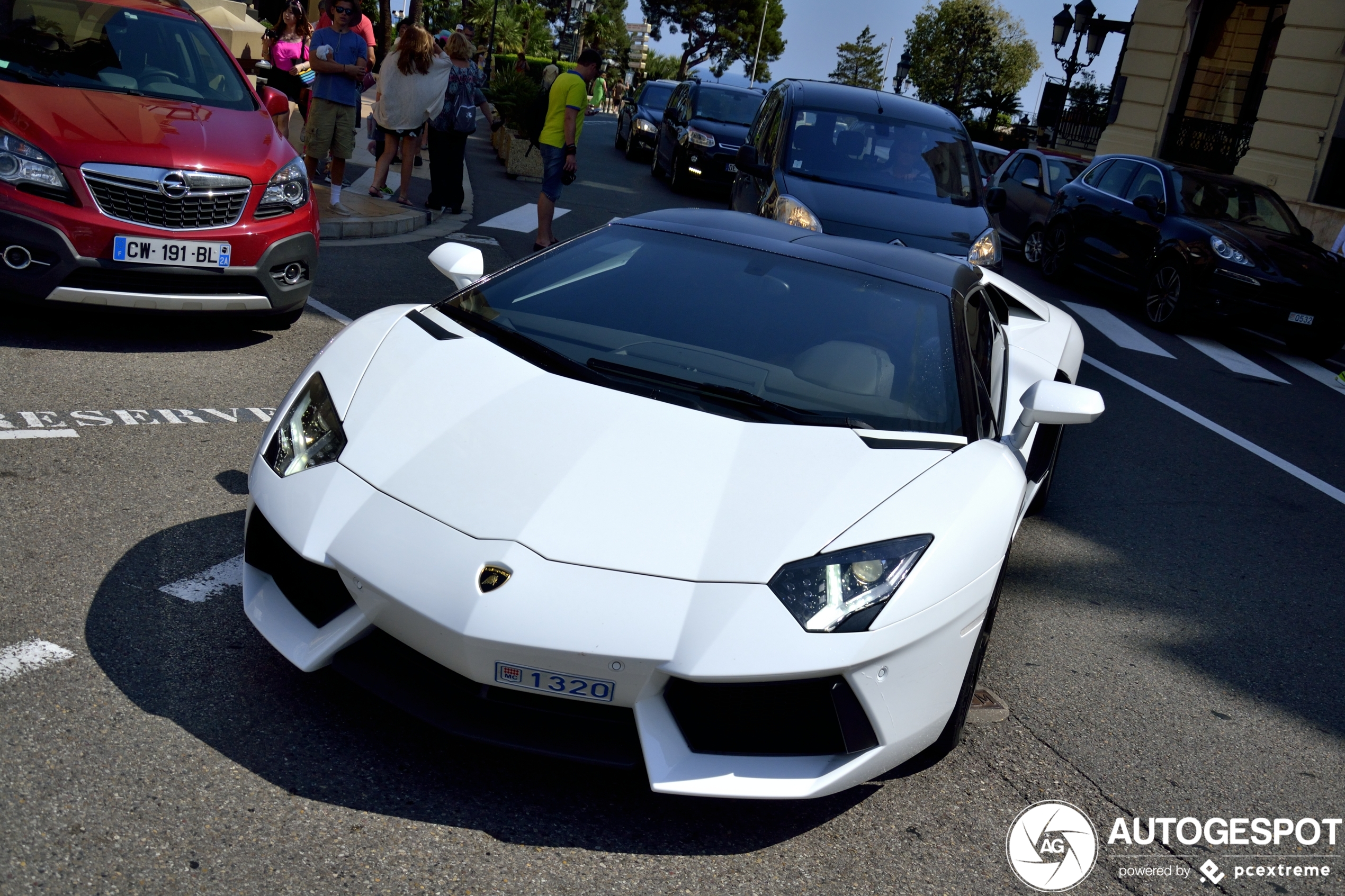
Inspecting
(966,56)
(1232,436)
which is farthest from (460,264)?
(966,56)

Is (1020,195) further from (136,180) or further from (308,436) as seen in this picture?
(308,436)

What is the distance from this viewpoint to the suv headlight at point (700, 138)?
1716 cm

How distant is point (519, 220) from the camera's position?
41.0 feet

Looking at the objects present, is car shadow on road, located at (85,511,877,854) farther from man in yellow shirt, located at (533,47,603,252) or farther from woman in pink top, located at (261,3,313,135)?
woman in pink top, located at (261,3,313,135)

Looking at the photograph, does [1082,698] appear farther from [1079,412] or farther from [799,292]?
[799,292]

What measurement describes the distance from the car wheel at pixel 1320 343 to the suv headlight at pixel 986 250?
195 inches

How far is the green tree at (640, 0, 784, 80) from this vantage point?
9125cm

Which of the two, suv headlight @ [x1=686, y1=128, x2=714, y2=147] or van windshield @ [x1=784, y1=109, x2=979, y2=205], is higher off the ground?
van windshield @ [x1=784, y1=109, x2=979, y2=205]

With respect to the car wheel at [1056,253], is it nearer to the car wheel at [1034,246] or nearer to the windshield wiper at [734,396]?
the car wheel at [1034,246]

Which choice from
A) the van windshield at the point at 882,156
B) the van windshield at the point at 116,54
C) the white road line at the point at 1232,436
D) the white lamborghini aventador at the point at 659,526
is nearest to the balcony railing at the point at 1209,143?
the white road line at the point at 1232,436

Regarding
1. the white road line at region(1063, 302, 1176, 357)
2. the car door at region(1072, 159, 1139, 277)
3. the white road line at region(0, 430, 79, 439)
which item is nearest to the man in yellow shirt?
the white road line at region(1063, 302, 1176, 357)

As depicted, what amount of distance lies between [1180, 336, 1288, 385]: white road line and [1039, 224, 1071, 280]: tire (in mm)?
A: 2259

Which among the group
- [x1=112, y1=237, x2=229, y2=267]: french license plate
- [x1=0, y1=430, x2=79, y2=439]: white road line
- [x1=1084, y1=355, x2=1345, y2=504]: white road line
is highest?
[x1=112, y1=237, x2=229, y2=267]: french license plate

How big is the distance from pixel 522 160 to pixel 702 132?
8.87ft
